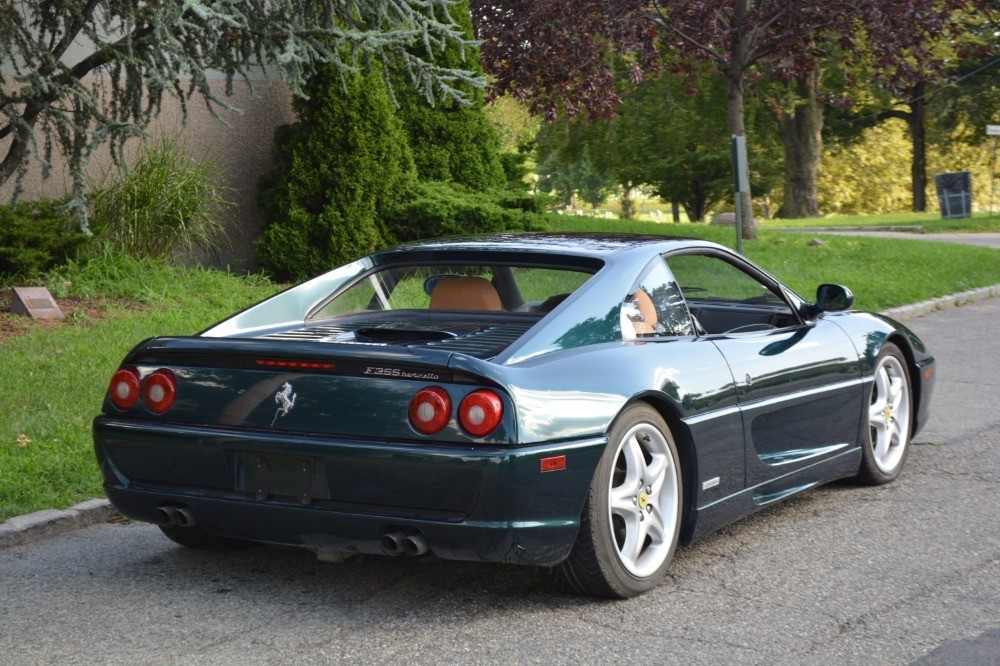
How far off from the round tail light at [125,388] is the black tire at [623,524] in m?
1.67

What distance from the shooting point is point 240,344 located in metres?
4.48

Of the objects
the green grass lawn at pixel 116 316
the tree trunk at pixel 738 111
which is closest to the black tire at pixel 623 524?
the green grass lawn at pixel 116 316

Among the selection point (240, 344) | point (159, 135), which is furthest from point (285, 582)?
point (159, 135)

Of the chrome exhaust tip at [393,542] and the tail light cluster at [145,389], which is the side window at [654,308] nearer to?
the chrome exhaust tip at [393,542]

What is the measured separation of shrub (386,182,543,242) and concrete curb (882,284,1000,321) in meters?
4.23

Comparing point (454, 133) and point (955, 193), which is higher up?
point (454, 133)

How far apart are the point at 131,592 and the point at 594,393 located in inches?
74.7

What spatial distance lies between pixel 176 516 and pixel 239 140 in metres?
10.6

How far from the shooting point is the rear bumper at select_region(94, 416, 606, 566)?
4070 millimetres

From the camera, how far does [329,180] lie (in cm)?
1377

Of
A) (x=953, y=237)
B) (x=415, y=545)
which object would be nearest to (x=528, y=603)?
(x=415, y=545)

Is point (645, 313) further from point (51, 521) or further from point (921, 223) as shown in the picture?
point (921, 223)

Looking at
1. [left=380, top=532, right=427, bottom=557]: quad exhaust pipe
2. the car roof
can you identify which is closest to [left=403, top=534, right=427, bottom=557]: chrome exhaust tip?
[left=380, top=532, right=427, bottom=557]: quad exhaust pipe

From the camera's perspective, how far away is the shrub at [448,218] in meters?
14.0
